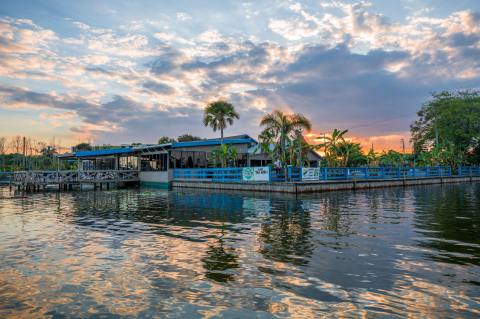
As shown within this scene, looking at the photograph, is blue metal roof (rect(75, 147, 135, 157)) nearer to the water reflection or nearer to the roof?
the roof

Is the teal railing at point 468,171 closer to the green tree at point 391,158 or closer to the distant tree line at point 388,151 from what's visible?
the distant tree line at point 388,151

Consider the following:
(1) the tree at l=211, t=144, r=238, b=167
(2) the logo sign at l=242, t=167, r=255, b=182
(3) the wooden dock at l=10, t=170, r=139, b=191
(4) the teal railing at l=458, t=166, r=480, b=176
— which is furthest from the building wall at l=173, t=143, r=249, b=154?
(4) the teal railing at l=458, t=166, r=480, b=176

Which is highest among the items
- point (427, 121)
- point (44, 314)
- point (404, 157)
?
point (427, 121)

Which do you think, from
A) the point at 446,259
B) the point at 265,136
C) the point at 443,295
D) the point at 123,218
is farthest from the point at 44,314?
the point at 265,136

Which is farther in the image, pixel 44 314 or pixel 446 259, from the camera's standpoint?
pixel 446 259

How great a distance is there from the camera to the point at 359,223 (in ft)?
38.9

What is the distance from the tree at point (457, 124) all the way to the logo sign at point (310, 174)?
106 ft

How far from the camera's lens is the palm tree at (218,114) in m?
43.8

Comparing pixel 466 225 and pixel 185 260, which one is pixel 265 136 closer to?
pixel 466 225

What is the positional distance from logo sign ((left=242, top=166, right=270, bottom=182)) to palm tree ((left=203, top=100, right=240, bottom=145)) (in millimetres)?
14648

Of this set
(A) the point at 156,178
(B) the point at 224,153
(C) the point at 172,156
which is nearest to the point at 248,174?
(B) the point at 224,153

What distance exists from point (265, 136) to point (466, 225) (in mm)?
22754

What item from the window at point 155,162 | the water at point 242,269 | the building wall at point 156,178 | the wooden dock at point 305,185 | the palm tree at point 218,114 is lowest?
the water at point 242,269

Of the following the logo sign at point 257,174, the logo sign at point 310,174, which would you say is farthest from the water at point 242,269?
the logo sign at point 257,174
